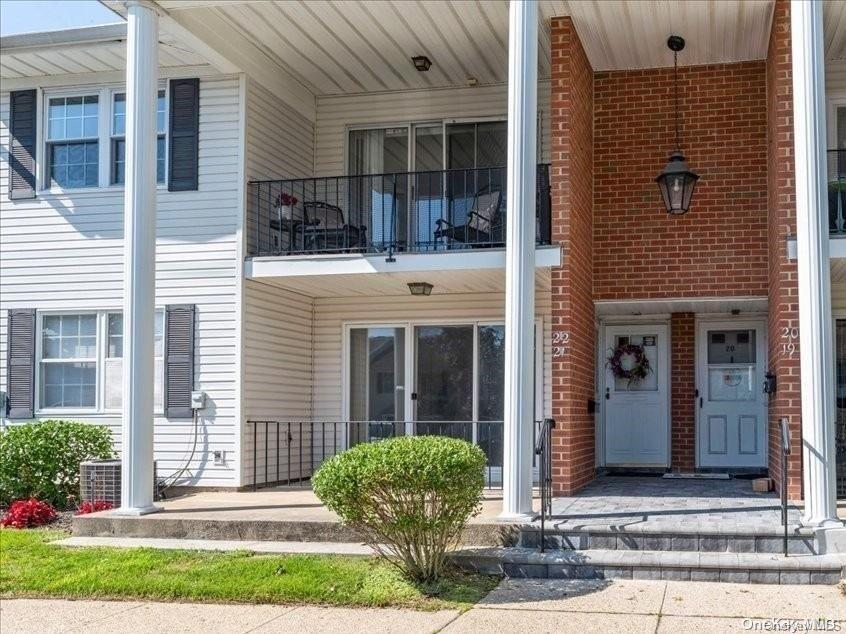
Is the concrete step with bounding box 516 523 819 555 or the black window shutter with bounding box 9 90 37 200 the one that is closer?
the concrete step with bounding box 516 523 819 555

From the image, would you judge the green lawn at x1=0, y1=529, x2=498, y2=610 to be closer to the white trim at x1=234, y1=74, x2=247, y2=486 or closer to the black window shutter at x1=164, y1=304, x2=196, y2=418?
the white trim at x1=234, y1=74, x2=247, y2=486

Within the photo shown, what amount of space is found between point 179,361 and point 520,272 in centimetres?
491

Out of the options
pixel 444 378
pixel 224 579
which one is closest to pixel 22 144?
pixel 444 378

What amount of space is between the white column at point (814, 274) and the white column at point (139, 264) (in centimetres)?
607

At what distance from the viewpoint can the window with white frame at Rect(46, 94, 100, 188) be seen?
12742 millimetres

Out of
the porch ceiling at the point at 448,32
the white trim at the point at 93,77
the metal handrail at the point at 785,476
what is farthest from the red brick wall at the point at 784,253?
the white trim at the point at 93,77

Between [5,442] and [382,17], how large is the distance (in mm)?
6149

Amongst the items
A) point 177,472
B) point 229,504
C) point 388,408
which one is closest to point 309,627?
point 229,504

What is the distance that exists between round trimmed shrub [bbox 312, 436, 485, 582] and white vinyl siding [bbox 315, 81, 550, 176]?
6.16 metres

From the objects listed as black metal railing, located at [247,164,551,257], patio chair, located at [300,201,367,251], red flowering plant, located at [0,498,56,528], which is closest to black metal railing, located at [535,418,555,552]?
black metal railing, located at [247,164,551,257]

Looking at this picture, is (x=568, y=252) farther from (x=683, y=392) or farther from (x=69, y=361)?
(x=69, y=361)

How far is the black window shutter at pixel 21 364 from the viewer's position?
12.6 metres

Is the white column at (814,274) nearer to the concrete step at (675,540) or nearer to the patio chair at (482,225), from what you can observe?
the concrete step at (675,540)

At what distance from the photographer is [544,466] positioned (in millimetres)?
8562
